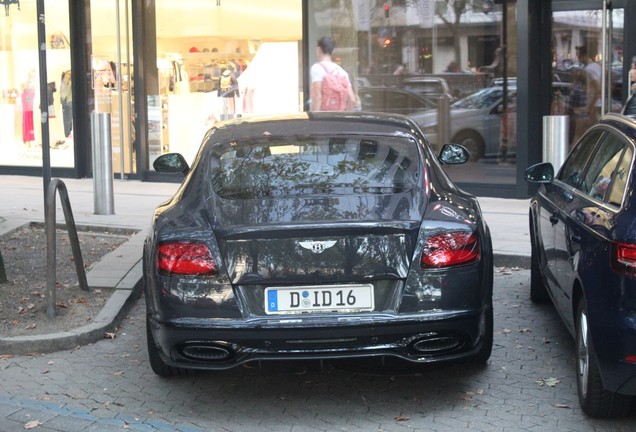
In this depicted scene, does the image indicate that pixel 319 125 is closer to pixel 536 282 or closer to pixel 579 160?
pixel 579 160

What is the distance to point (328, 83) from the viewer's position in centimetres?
1352

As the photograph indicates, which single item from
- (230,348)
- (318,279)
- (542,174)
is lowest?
(230,348)

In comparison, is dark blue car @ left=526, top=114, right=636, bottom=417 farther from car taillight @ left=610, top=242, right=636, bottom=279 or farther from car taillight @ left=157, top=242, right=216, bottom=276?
car taillight @ left=157, top=242, right=216, bottom=276

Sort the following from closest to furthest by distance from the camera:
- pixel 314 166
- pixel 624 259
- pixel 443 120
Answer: pixel 624 259, pixel 314 166, pixel 443 120

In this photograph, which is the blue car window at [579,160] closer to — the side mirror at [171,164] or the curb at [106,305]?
the side mirror at [171,164]

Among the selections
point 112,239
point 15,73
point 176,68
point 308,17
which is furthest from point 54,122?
point 112,239

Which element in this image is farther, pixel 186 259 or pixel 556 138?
pixel 556 138

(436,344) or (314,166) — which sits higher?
(314,166)

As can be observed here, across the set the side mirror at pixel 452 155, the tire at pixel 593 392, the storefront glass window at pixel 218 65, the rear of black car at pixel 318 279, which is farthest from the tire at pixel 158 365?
the storefront glass window at pixel 218 65

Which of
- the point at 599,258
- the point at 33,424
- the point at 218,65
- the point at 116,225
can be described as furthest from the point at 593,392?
the point at 218,65

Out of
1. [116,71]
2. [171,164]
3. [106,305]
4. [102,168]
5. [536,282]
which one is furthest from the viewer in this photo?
[116,71]

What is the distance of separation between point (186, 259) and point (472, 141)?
8890 millimetres

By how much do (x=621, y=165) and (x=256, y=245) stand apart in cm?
195

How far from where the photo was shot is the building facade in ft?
42.6
